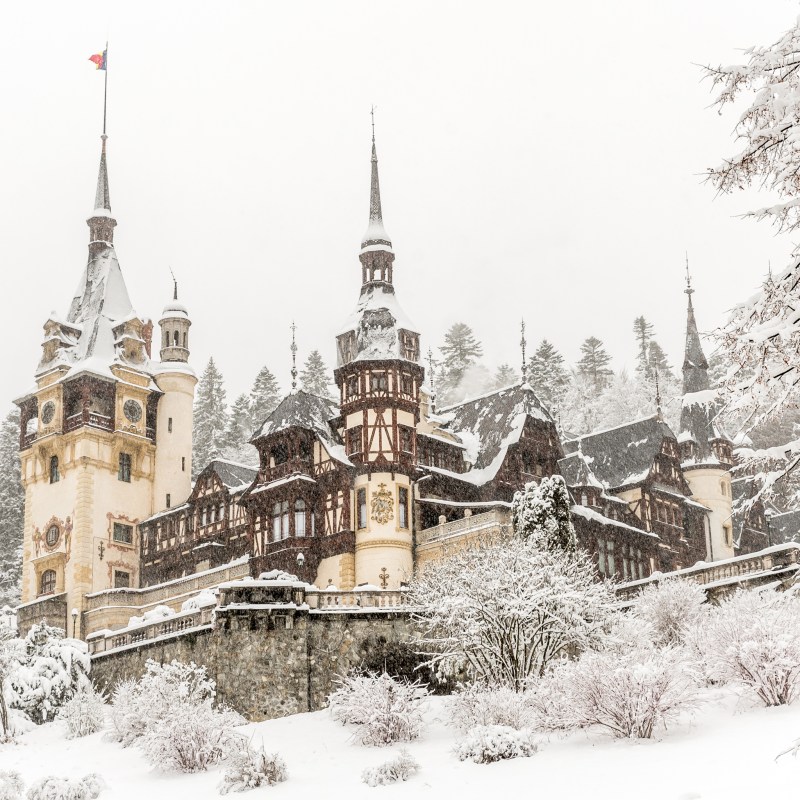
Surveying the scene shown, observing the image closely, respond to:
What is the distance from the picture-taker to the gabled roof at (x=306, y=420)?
181 ft

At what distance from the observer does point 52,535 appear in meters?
64.1

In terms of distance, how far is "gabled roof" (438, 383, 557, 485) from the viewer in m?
57.1

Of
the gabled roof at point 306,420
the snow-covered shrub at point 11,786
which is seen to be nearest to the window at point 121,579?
the gabled roof at point 306,420

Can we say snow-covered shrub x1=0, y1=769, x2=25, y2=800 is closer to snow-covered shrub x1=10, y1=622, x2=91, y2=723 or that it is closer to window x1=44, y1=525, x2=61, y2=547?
snow-covered shrub x1=10, y1=622, x2=91, y2=723

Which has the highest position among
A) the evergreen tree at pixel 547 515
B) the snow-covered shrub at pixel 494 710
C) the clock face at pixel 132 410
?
the clock face at pixel 132 410

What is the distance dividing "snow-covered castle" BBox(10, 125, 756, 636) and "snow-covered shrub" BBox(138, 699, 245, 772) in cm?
1942

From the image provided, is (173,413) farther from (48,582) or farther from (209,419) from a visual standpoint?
(209,419)

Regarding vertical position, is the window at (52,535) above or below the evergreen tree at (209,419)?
below

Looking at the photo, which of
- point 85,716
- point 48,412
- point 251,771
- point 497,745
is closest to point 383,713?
point 251,771

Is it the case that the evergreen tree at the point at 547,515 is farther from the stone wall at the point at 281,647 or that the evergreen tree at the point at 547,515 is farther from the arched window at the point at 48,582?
the arched window at the point at 48,582

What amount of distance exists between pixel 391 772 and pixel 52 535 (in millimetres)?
39851

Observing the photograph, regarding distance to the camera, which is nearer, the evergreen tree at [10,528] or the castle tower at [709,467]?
the castle tower at [709,467]

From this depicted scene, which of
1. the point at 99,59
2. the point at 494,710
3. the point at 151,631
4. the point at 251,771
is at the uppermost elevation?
the point at 99,59

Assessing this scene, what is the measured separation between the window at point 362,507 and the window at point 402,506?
1.41 meters
